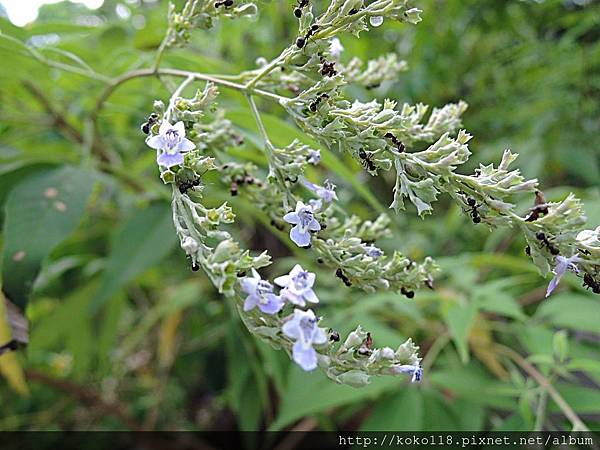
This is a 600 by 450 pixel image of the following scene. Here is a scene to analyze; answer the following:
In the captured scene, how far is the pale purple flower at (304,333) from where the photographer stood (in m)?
0.65

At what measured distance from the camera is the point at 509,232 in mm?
2033

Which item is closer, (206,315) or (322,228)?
(322,228)

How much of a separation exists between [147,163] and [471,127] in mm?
1419

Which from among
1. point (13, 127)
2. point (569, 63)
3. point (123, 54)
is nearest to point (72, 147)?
point (13, 127)

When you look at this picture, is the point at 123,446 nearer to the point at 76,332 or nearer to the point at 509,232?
the point at 76,332

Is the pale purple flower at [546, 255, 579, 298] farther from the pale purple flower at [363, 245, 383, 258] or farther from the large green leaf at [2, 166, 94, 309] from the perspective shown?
the large green leaf at [2, 166, 94, 309]

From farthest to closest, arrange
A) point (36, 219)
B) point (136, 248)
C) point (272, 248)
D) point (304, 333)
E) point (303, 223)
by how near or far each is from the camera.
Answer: point (272, 248) → point (136, 248) → point (36, 219) → point (303, 223) → point (304, 333)

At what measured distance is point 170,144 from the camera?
730 mm

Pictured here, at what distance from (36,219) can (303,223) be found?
2.15 feet

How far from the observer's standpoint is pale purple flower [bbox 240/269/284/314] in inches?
27.3

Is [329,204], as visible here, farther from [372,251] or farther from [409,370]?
[409,370]

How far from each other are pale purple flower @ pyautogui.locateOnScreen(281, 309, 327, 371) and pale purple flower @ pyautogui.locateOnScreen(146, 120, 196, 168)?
0.25 meters

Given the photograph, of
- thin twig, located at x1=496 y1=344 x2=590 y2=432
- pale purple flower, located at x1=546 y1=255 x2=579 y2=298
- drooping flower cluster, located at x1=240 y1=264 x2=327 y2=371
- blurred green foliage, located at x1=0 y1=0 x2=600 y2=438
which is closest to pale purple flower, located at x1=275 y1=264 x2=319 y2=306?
drooping flower cluster, located at x1=240 y1=264 x2=327 y2=371

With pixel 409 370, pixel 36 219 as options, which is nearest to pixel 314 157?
pixel 409 370
